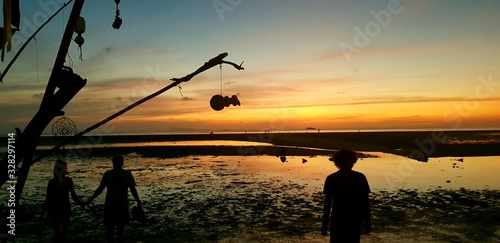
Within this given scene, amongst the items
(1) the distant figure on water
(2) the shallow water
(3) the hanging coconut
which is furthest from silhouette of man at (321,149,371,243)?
(1) the distant figure on water

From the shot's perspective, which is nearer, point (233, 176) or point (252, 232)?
point (252, 232)

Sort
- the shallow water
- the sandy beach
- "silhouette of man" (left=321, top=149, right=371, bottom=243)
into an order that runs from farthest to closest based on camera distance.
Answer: the shallow water
the sandy beach
"silhouette of man" (left=321, top=149, right=371, bottom=243)

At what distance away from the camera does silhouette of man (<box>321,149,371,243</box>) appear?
20.0ft

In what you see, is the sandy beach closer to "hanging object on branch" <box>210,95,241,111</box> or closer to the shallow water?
the shallow water

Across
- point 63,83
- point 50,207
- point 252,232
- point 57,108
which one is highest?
point 63,83

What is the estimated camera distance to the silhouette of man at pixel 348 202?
6.08 meters

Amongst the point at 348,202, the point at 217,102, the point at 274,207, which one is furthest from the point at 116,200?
the point at 274,207

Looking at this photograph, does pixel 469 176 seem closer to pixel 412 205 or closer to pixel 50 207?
pixel 412 205

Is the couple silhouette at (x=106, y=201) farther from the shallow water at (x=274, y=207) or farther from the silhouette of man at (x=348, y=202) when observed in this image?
the silhouette of man at (x=348, y=202)

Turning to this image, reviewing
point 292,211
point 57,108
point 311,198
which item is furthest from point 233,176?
point 57,108

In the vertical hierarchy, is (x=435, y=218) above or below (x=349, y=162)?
below

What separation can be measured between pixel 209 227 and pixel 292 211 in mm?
3736

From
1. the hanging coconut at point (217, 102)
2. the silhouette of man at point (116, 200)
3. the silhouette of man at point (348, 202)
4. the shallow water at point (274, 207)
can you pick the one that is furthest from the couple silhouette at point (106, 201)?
the silhouette of man at point (348, 202)

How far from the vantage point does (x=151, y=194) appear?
746 inches
